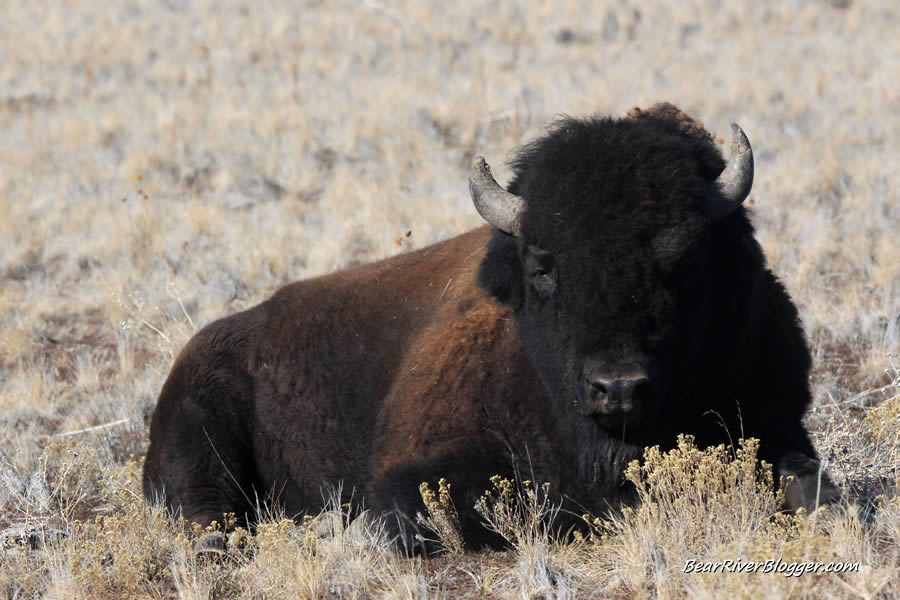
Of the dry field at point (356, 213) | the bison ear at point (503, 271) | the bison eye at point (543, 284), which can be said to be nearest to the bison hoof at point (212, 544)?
the dry field at point (356, 213)

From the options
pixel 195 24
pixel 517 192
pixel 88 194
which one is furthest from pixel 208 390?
pixel 195 24

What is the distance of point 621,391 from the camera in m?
4.10

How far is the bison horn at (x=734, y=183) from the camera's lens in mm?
4617

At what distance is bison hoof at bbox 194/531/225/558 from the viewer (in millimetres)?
5230

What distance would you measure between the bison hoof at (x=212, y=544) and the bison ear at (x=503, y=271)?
187cm

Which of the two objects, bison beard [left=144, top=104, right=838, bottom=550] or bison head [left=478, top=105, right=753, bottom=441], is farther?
bison beard [left=144, top=104, right=838, bottom=550]

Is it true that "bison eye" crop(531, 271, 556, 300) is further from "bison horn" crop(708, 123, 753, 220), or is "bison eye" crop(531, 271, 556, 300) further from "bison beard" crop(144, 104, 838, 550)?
"bison horn" crop(708, 123, 753, 220)

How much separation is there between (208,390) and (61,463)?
124cm

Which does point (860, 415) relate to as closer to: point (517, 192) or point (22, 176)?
point (517, 192)

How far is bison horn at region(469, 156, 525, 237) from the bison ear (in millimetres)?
157

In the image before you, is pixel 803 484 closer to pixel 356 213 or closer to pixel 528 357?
pixel 528 357

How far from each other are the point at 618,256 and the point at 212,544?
2.70m

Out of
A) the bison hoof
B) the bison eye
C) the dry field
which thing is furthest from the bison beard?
the bison hoof

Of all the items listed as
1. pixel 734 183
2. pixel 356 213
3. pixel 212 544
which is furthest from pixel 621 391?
pixel 356 213
